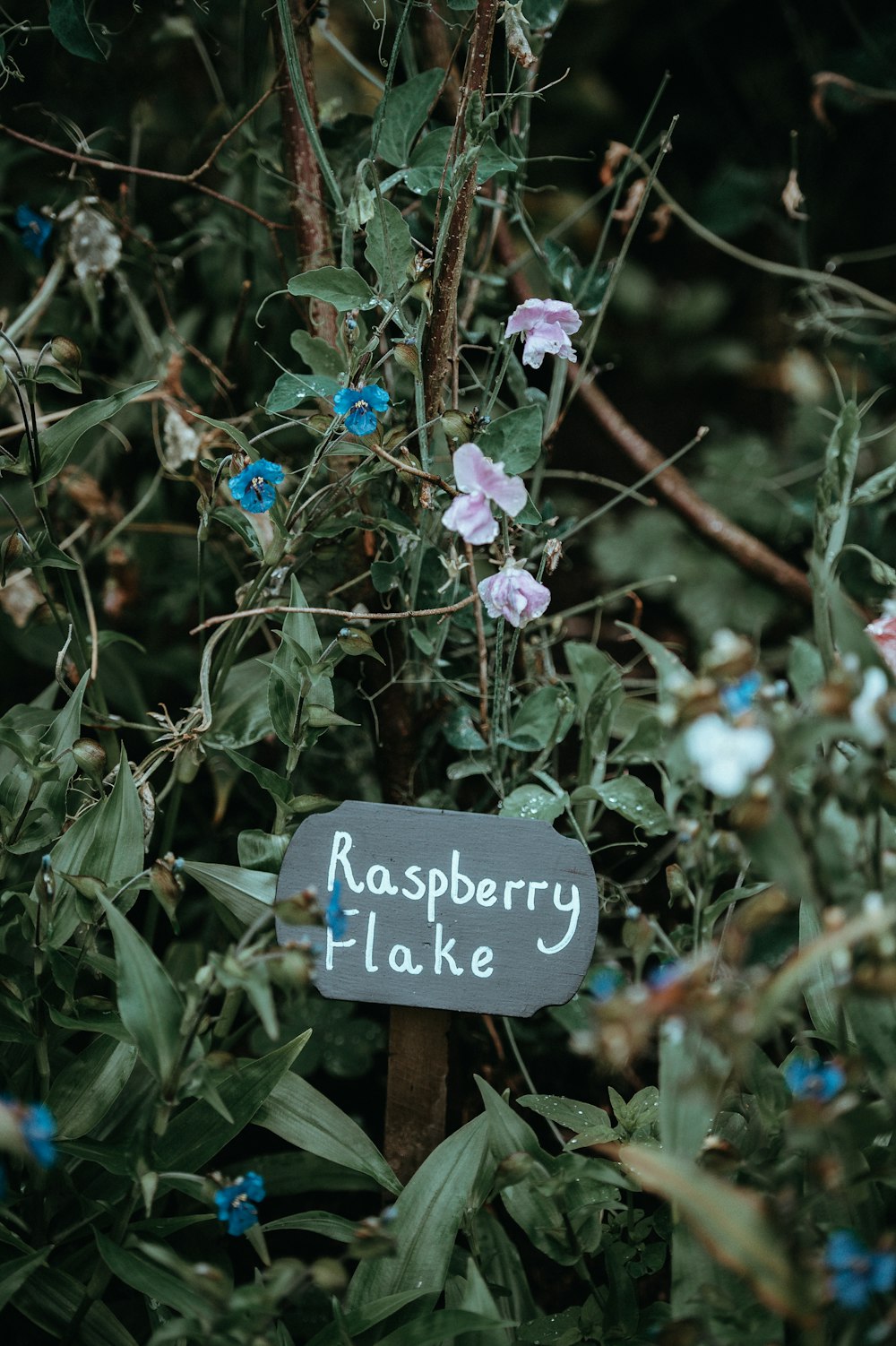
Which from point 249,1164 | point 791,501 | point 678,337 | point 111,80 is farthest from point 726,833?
point 678,337

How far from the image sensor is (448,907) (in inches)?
28.8

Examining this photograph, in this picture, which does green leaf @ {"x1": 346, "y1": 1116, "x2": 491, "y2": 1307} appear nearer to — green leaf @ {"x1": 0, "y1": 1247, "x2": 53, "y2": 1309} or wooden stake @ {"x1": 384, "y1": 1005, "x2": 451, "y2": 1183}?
wooden stake @ {"x1": 384, "y1": 1005, "x2": 451, "y2": 1183}

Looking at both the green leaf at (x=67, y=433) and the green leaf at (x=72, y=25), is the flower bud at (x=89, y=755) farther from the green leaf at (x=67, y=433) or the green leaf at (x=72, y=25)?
the green leaf at (x=72, y=25)

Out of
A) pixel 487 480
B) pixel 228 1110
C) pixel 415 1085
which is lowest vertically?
pixel 415 1085

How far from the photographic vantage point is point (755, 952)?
1079mm

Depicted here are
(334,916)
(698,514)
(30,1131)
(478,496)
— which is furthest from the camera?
(698,514)

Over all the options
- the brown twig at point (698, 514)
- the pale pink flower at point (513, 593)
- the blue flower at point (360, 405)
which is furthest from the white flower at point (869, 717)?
the brown twig at point (698, 514)

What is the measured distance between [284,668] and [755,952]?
645mm

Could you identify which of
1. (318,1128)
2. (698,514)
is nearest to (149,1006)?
(318,1128)

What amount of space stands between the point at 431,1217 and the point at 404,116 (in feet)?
2.74

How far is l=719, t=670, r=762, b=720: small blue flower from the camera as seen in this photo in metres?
0.46

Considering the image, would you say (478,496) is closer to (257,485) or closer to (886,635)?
(257,485)

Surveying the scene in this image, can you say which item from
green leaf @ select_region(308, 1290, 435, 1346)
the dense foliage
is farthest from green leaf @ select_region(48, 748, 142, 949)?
green leaf @ select_region(308, 1290, 435, 1346)

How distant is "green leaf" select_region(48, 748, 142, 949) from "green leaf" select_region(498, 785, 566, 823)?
28 cm
